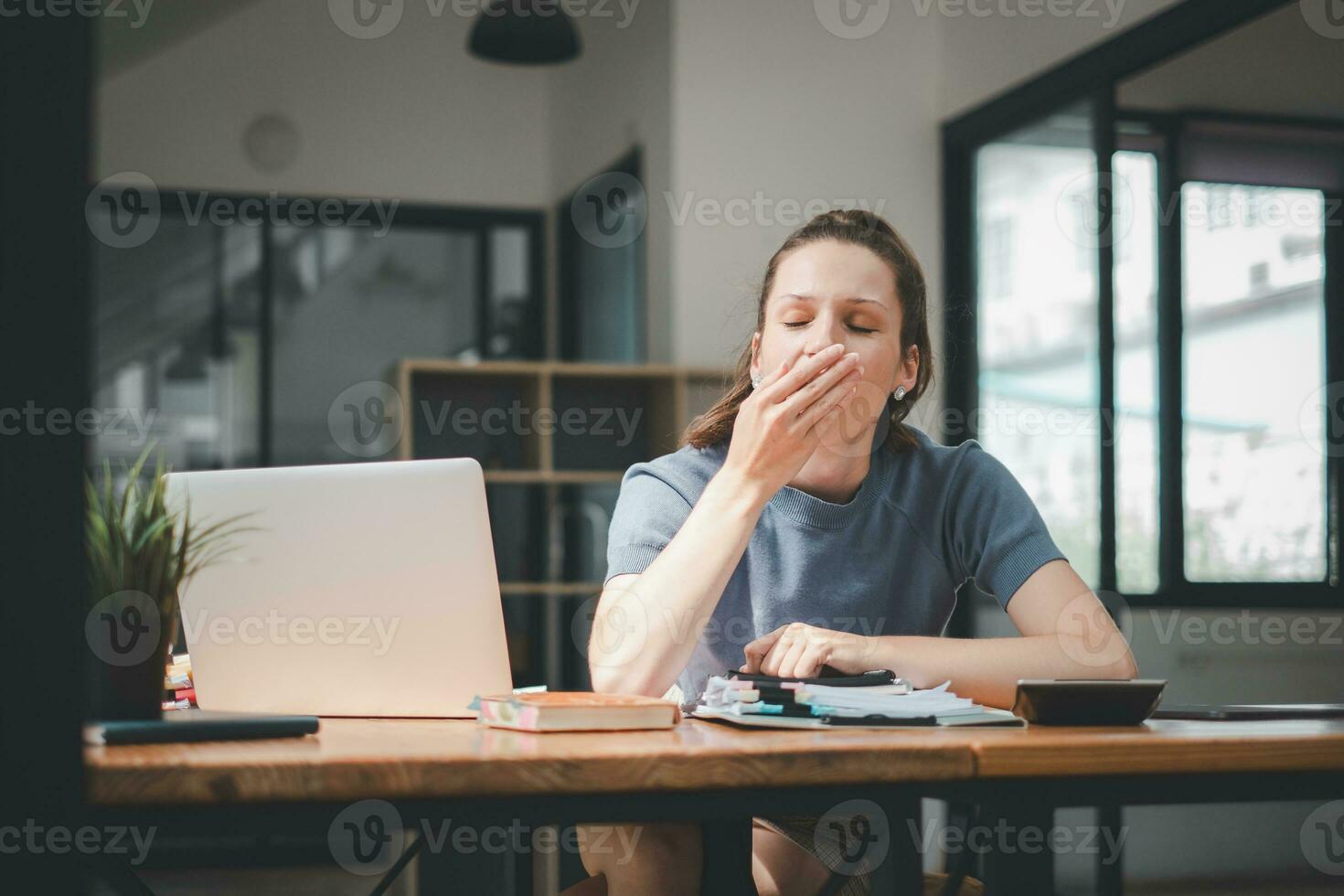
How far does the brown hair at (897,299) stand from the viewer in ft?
6.62

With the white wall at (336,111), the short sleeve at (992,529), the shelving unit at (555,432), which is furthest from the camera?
the white wall at (336,111)

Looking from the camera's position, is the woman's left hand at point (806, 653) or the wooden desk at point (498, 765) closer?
the wooden desk at point (498, 765)

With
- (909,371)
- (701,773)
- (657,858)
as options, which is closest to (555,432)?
(909,371)

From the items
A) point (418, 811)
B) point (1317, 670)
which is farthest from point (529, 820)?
point (1317, 670)

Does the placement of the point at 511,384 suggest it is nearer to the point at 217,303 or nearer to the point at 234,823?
the point at 217,303

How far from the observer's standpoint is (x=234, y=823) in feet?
3.27

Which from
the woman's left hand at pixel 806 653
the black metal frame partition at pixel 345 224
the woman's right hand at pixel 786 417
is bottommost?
the woman's left hand at pixel 806 653

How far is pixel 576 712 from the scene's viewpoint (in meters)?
1.25

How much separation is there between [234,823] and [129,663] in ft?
1.02

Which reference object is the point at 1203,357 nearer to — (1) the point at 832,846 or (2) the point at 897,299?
(2) the point at 897,299

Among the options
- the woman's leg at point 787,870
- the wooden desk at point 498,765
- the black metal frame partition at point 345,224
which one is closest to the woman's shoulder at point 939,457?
the woman's leg at point 787,870

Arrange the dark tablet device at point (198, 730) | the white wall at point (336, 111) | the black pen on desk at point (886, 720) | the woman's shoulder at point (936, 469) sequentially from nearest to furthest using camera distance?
the dark tablet device at point (198, 730) < the black pen on desk at point (886, 720) < the woman's shoulder at point (936, 469) < the white wall at point (336, 111)

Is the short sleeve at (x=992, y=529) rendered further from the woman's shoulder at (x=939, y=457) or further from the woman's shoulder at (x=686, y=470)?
the woman's shoulder at (x=686, y=470)

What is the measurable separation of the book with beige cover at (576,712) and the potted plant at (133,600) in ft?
1.00
